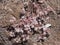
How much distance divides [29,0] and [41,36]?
0.82 m


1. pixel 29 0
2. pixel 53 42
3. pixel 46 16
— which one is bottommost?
pixel 53 42

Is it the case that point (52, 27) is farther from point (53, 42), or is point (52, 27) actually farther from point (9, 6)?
point (9, 6)

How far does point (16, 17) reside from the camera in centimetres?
379

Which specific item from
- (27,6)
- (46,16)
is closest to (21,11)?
(27,6)

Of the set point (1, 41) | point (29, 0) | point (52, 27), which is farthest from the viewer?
point (29, 0)

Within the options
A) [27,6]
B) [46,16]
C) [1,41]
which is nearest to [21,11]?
[27,6]

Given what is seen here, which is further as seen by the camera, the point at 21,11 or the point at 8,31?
the point at 21,11

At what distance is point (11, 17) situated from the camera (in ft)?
12.3

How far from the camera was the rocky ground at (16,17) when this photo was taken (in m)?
3.50

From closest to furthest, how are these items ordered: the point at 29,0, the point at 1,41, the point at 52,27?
the point at 1,41 → the point at 52,27 → the point at 29,0

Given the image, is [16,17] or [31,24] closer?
[31,24]

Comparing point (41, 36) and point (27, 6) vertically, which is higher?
point (27, 6)

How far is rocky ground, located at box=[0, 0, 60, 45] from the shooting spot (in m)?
3.50

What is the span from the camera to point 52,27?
3.73 meters
